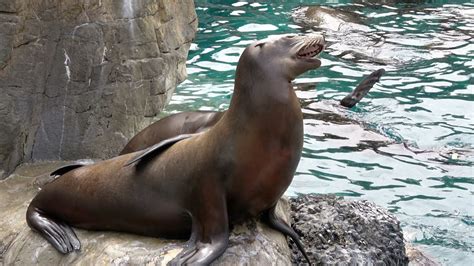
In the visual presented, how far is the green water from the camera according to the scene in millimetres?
6246

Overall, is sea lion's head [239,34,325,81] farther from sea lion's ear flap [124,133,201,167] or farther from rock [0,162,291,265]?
rock [0,162,291,265]

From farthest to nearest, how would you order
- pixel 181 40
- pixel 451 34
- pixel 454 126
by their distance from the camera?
pixel 451 34 → pixel 454 126 → pixel 181 40

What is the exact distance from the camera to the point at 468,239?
5668mm

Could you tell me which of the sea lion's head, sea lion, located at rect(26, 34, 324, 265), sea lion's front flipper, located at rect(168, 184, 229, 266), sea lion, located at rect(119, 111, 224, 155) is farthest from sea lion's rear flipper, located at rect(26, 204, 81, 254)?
the sea lion's head

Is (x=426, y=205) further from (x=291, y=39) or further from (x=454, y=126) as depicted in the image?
(x=291, y=39)

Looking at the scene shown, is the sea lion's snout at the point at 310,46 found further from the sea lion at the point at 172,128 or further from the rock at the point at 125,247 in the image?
the sea lion at the point at 172,128

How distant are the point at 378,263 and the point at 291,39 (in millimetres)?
1272

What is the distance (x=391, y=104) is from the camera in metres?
8.21

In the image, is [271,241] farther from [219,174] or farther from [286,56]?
[286,56]

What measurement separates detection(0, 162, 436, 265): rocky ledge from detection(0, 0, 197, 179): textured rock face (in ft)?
1.86

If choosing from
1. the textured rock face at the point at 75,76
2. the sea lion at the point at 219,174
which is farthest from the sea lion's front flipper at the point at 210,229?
the textured rock face at the point at 75,76

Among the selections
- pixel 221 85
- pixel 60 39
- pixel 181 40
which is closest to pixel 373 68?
pixel 221 85

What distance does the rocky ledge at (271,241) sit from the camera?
12.5 ft

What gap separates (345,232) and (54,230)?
1.50 meters
